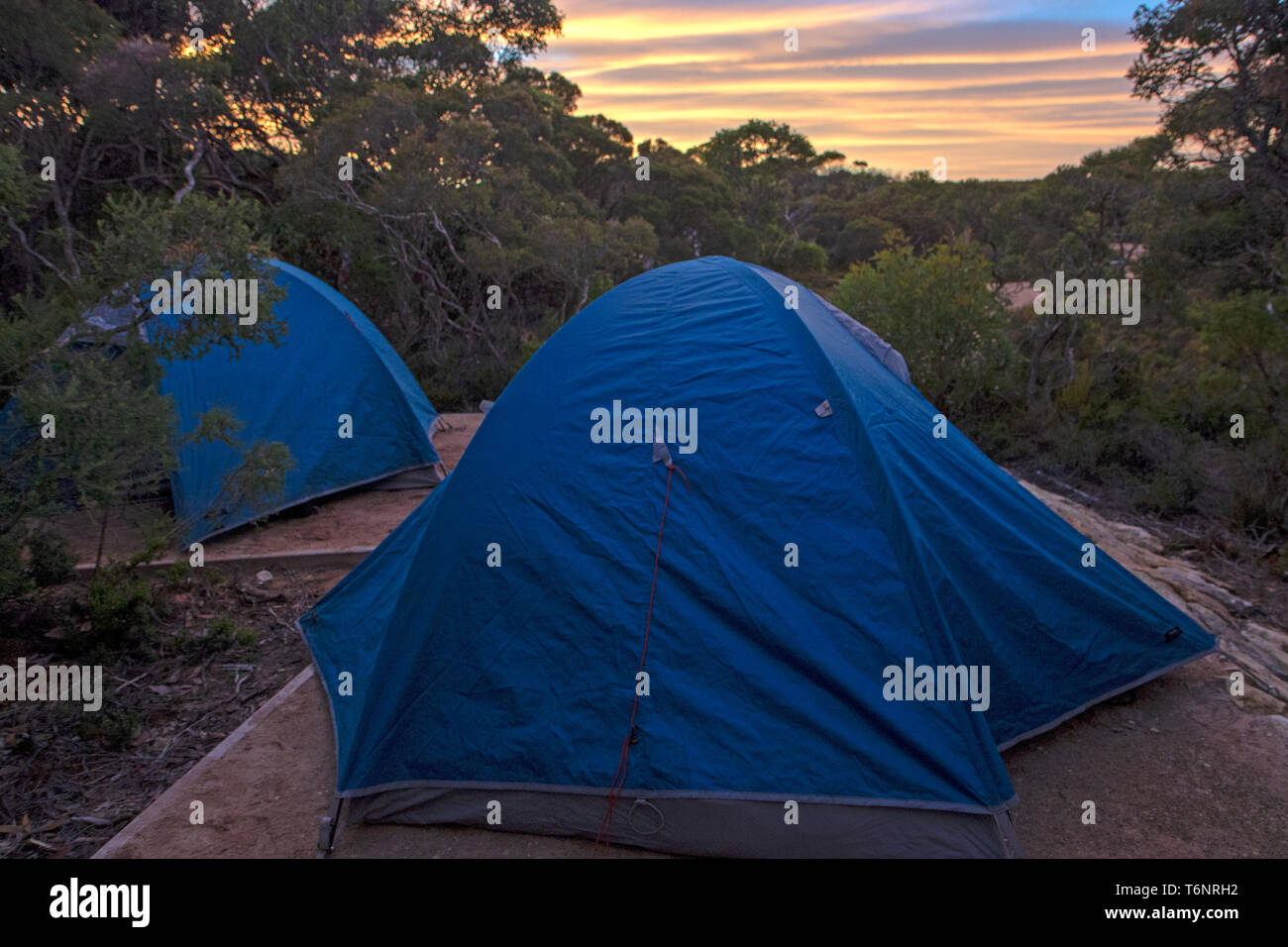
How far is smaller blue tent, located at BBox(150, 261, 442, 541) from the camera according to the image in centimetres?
682

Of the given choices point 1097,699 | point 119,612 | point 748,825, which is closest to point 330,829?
point 748,825

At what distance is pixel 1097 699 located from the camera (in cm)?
383

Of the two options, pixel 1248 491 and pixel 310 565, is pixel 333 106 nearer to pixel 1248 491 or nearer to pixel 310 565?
pixel 310 565

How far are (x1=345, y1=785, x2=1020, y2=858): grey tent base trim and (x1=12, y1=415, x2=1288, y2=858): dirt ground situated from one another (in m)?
0.10

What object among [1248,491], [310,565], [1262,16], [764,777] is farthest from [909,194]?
[764,777]

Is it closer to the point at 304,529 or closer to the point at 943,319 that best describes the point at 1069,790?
the point at 304,529

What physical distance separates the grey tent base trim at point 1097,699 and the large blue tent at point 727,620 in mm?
16
